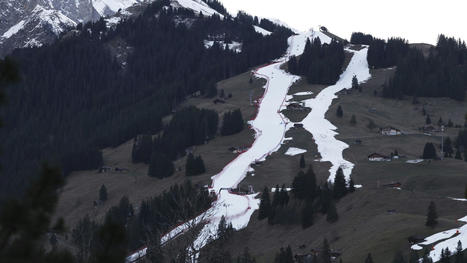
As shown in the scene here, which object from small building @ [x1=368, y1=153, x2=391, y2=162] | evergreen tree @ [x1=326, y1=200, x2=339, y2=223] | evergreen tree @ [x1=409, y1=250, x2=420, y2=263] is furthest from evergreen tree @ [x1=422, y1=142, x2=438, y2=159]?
evergreen tree @ [x1=409, y1=250, x2=420, y2=263]

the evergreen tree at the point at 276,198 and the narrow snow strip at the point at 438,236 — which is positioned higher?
the narrow snow strip at the point at 438,236

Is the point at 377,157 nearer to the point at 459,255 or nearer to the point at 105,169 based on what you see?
the point at 459,255

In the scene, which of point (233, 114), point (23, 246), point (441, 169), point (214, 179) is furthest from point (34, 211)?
point (233, 114)

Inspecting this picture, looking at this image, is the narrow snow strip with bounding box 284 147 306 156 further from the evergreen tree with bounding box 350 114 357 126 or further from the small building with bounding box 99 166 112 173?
the small building with bounding box 99 166 112 173

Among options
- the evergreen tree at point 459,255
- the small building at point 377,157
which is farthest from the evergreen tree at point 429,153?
the evergreen tree at point 459,255

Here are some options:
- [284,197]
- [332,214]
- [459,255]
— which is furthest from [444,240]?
[284,197]

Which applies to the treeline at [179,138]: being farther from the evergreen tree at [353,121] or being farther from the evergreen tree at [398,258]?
the evergreen tree at [398,258]

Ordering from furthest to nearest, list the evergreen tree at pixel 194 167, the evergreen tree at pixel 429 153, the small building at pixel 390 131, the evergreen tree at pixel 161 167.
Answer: the small building at pixel 390 131 < the evergreen tree at pixel 161 167 < the evergreen tree at pixel 194 167 < the evergreen tree at pixel 429 153
